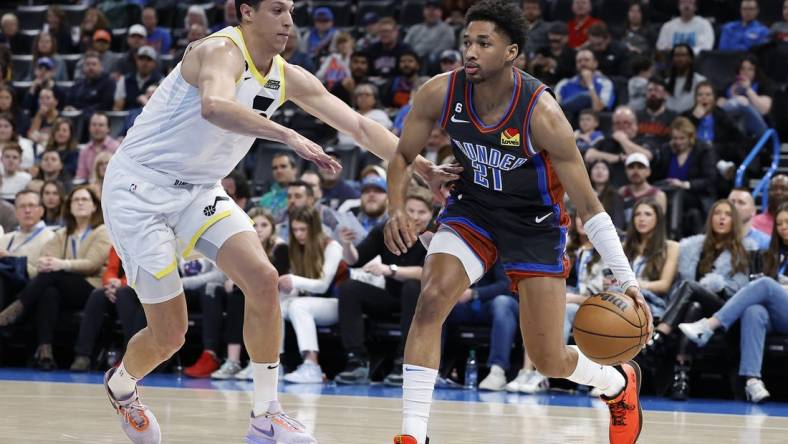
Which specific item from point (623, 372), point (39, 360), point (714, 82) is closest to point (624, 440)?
point (623, 372)

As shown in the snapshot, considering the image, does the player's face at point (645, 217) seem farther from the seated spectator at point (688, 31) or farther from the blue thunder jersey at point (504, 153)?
the seated spectator at point (688, 31)

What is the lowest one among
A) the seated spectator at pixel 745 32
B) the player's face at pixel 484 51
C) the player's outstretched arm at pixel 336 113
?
the player's outstretched arm at pixel 336 113

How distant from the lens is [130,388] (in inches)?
215

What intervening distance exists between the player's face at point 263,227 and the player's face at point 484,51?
4.73 metres

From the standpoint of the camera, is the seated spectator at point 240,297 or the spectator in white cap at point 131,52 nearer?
the seated spectator at point 240,297

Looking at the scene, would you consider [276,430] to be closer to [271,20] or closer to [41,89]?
[271,20]

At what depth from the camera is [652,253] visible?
8.92 m

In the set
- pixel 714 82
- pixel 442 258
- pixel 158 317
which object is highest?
pixel 714 82

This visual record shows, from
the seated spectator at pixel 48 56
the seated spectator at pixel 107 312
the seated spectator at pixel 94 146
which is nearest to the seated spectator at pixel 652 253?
the seated spectator at pixel 107 312

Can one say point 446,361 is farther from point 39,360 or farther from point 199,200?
point 199,200

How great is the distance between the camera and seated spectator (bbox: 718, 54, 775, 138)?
10.9m

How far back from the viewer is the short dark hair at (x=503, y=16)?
16.0ft

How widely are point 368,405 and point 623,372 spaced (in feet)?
7.76

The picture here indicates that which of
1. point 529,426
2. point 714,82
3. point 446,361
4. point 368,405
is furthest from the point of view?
point 714,82
